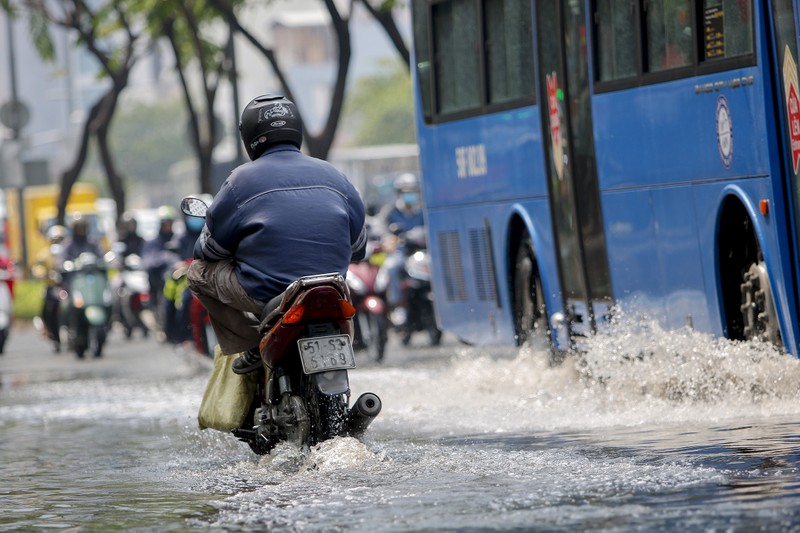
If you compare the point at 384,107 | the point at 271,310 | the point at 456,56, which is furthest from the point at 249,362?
the point at 384,107

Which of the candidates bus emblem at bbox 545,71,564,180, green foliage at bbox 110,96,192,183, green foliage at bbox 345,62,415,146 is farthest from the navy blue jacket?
green foliage at bbox 110,96,192,183

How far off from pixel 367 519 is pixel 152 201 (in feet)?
364

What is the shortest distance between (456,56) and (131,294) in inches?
492

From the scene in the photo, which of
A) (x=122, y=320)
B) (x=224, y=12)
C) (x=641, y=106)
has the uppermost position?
(x=224, y=12)

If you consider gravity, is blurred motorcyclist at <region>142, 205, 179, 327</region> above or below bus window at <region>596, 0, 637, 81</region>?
below

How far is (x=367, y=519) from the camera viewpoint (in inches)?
268

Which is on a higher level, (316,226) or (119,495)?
(316,226)

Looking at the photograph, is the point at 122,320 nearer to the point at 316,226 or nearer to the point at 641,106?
the point at 641,106

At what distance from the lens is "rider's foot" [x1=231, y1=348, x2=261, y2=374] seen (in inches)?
349

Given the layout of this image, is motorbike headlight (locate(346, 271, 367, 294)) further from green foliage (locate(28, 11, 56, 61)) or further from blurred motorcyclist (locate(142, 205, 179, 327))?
green foliage (locate(28, 11, 56, 61))

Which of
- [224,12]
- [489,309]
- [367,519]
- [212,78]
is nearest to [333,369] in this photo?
[367,519]

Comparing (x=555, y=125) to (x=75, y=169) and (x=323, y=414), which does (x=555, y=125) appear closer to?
(x=323, y=414)

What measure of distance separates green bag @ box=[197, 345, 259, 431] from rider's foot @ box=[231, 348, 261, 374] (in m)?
0.16

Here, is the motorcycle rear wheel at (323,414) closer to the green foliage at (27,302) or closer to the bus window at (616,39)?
the bus window at (616,39)
